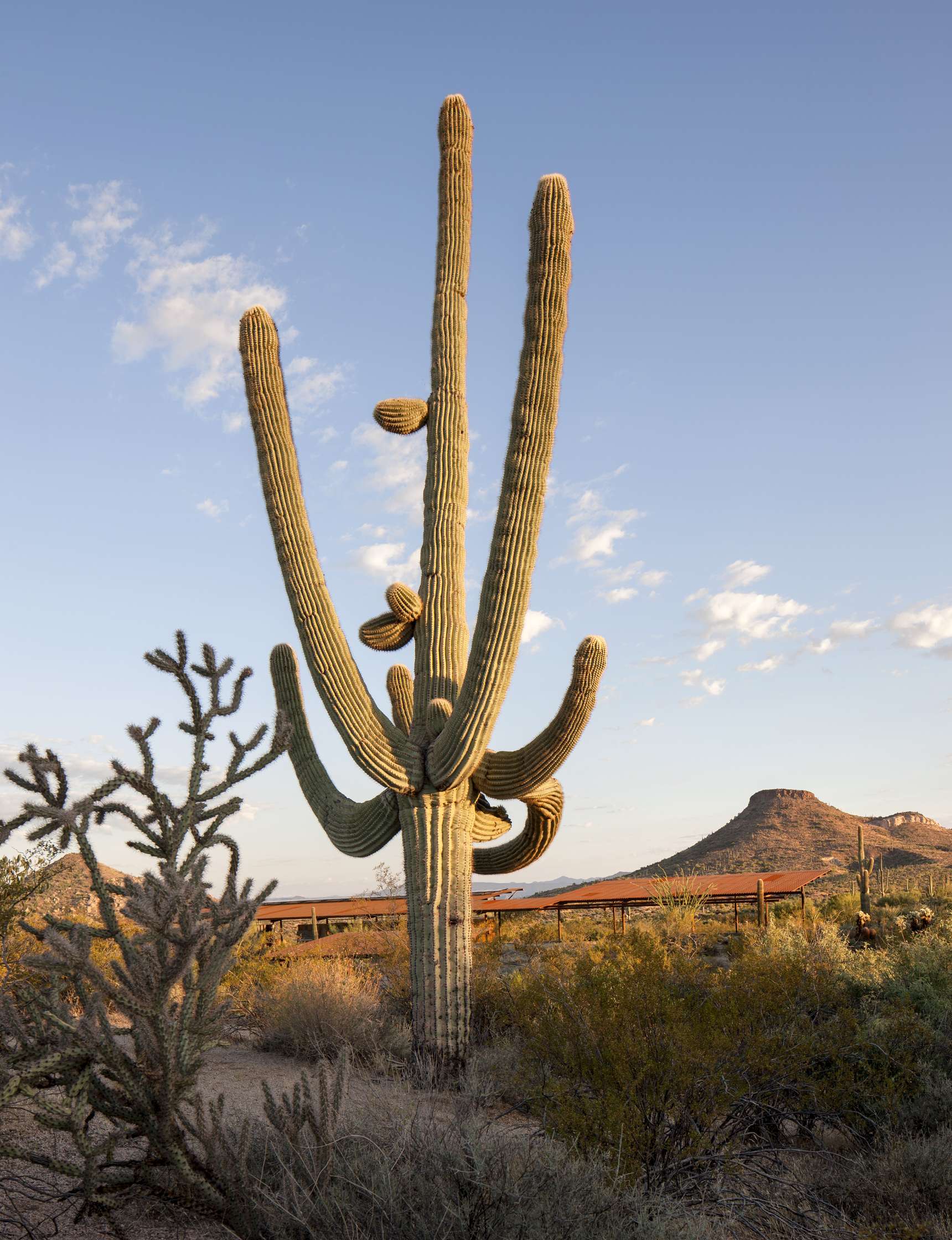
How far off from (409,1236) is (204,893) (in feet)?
5.33

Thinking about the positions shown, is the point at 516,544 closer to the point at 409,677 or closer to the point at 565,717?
the point at 565,717

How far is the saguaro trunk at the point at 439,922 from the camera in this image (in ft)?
29.1

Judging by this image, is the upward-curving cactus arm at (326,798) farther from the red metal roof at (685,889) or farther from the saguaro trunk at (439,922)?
the red metal roof at (685,889)

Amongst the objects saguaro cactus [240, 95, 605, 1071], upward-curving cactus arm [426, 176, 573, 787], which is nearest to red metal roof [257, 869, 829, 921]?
saguaro cactus [240, 95, 605, 1071]

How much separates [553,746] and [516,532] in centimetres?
201

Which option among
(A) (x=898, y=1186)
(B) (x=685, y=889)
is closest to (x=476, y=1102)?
(A) (x=898, y=1186)

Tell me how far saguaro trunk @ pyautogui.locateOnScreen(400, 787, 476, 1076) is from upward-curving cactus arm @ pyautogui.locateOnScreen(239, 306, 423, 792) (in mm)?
383

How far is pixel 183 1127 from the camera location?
178 inches

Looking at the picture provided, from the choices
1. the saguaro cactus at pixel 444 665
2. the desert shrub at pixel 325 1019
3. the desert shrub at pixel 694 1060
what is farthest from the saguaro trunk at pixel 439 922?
the desert shrub at pixel 694 1060

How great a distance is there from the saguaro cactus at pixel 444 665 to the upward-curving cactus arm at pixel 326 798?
16mm

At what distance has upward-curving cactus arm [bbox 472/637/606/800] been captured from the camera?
28.7 feet

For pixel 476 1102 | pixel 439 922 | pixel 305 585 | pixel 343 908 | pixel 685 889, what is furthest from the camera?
pixel 343 908

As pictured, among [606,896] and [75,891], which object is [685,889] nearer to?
[606,896]

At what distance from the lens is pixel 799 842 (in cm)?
5003
